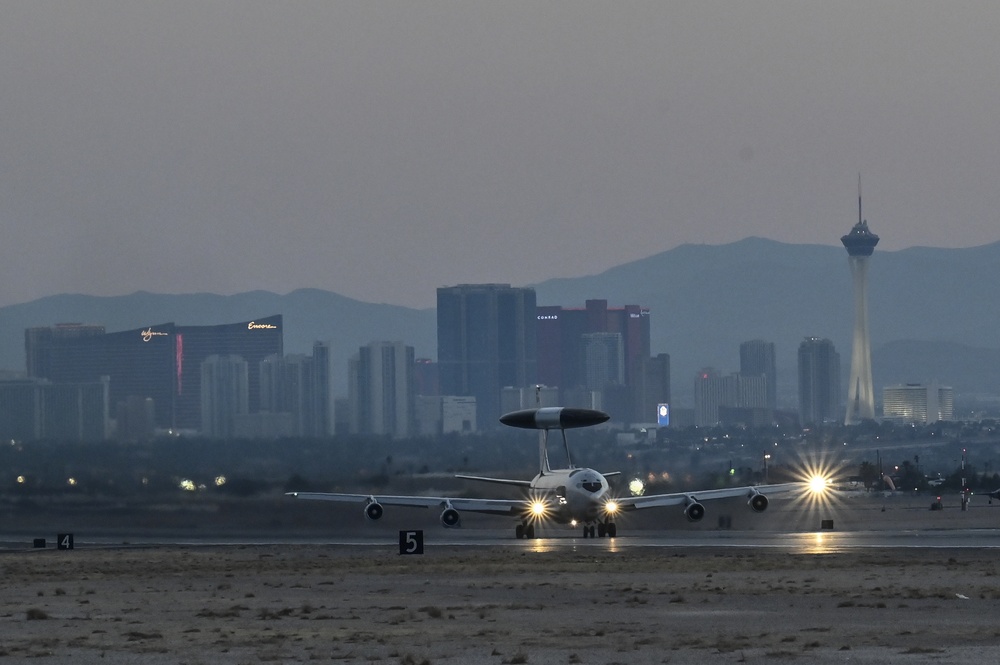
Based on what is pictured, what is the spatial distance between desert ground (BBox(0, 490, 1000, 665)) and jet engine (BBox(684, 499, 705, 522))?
61.9 ft

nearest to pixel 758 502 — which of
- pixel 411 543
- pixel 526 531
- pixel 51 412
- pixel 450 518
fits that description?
pixel 526 531

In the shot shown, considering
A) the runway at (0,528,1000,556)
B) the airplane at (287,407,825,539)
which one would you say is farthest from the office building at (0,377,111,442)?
the airplane at (287,407,825,539)

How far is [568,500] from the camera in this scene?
88125 mm

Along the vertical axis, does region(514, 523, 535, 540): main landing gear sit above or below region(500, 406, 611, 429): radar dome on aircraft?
below

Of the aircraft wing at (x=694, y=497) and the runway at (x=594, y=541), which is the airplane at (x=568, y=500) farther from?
the runway at (x=594, y=541)

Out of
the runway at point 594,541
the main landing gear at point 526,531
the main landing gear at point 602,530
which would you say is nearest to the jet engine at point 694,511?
the runway at point 594,541

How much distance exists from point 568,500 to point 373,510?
11601mm

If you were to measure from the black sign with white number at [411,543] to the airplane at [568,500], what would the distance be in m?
15.6

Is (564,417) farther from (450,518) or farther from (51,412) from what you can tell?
(51,412)

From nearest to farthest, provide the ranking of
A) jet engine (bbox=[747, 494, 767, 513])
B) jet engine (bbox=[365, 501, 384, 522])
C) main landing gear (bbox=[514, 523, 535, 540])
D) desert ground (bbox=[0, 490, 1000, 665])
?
1. desert ground (bbox=[0, 490, 1000, 665])
2. main landing gear (bbox=[514, 523, 535, 540])
3. jet engine (bbox=[747, 494, 767, 513])
4. jet engine (bbox=[365, 501, 384, 522])

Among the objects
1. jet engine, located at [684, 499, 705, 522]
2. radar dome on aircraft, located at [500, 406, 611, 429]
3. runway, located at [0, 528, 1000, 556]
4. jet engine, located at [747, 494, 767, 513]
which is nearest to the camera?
runway, located at [0, 528, 1000, 556]

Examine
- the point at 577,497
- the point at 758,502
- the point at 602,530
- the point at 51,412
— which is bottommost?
the point at 602,530

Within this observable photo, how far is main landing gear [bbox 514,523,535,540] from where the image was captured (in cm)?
8850

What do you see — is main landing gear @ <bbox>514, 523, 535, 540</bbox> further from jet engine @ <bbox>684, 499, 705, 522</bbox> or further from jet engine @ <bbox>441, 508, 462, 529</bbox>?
jet engine @ <bbox>684, 499, 705, 522</bbox>
